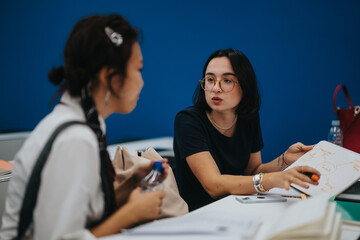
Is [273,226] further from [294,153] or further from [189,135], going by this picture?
[294,153]

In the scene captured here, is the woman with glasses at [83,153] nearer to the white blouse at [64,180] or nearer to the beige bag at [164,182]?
the white blouse at [64,180]

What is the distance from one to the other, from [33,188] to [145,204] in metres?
0.32

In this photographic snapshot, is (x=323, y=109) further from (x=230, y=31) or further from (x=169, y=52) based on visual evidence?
(x=169, y=52)

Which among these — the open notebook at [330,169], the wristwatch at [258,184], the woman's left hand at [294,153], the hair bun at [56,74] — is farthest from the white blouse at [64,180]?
the woman's left hand at [294,153]

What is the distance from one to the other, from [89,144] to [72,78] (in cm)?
23

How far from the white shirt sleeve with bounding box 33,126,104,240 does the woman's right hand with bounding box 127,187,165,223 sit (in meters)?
0.19

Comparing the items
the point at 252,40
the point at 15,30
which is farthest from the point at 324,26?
the point at 15,30

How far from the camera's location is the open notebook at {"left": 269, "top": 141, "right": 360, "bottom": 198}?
138 centimetres

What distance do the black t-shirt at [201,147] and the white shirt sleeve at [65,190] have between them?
832 mm

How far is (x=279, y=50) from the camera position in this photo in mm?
2684

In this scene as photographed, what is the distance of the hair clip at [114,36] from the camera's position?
977 mm

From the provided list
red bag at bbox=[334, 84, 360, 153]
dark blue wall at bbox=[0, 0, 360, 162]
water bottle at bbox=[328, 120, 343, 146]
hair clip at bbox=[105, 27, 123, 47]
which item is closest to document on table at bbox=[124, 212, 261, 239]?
hair clip at bbox=[105, 27, 123, 47]

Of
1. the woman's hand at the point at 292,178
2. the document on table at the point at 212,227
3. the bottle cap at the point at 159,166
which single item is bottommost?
the woman's hand at the point at 292,178

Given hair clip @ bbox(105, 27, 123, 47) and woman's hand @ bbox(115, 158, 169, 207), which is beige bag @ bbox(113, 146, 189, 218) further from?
hair clip @ bbox(105, 27, 123, 47)
